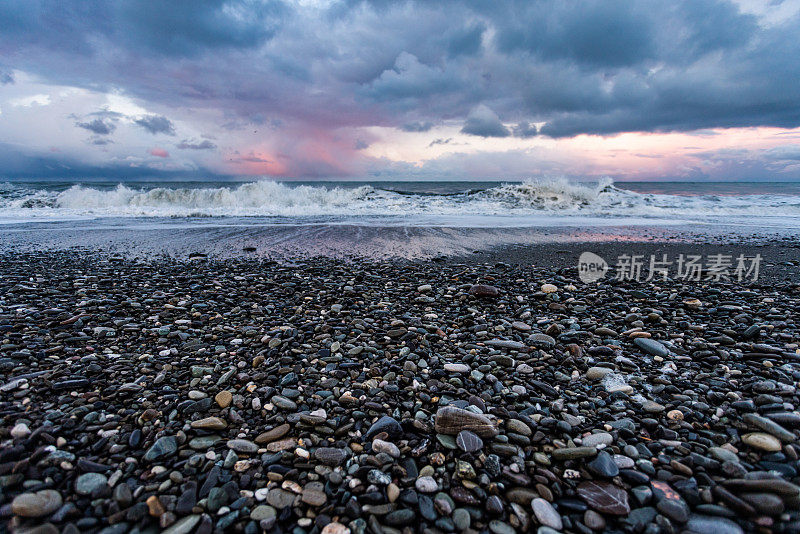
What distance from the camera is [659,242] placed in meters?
9.85

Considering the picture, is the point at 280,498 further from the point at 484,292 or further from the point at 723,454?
the point at 484,292

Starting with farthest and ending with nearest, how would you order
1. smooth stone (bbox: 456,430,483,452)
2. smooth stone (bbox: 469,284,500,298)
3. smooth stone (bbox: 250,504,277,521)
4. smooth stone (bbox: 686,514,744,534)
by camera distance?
smooth stone (bbox: 469,284,500,298)
smooth stone (bbox: 456,430,483,452)
smooth stone (bbox: 250,504,277,521)
smooth stone (bbox: 686,514,744,534)

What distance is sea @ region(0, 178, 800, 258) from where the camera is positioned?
31.3ft

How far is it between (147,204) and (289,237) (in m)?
17.3

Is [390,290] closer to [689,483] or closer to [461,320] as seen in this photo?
[461,320]

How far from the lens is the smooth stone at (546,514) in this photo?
163 centimetres

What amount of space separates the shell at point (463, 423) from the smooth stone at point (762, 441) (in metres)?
1.35

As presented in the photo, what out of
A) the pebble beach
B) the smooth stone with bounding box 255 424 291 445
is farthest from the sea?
the smooth stone with bounding box 255 424 291 445

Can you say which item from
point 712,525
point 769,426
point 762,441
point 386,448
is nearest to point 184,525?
point 386,448

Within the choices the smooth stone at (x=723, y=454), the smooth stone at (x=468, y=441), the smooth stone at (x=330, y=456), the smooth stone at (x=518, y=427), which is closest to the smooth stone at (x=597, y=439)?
the smooth stone at (x=518, y=427)

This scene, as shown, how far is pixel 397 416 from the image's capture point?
2.34m

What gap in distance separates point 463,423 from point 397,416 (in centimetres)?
43

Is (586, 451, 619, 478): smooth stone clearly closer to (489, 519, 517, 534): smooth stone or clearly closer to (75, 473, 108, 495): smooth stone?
(489, 519, 517, 534): smooth stone

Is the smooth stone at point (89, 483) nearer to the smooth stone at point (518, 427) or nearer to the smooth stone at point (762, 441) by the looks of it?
the smooth stone at point (518, 427)
